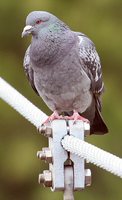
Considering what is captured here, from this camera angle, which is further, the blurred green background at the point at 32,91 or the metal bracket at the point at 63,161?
the blurred green background at the point at 32,91

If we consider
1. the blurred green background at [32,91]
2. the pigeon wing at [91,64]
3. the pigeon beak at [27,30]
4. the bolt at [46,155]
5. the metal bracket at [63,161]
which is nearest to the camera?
the metal bracket at [63,161]

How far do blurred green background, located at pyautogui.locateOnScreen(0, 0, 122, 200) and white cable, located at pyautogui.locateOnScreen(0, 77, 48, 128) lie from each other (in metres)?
6.24

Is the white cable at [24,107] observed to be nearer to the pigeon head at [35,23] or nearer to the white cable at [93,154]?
the white cable at [93,154]

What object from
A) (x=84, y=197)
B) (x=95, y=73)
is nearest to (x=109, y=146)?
(x=84, y=197)

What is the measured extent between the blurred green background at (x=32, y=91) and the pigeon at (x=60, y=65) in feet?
15.3

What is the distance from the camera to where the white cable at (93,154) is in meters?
3.87

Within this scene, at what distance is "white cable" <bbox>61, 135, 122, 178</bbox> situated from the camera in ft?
12.7

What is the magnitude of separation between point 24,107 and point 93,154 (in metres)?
0.69

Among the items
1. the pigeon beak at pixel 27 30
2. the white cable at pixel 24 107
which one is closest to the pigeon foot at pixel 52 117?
the white cable at pixel 24 107

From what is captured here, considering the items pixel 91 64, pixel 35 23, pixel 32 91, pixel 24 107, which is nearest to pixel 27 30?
pixel 35 23

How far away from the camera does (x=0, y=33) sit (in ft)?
38.6

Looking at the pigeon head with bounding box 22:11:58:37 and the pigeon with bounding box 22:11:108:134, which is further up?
the pigeon head with bounding box 22:11:58:37

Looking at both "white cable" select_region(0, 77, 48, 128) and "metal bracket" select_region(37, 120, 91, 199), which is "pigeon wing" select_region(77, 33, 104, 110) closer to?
"white cable" select_region(0, 77, 48, 128)

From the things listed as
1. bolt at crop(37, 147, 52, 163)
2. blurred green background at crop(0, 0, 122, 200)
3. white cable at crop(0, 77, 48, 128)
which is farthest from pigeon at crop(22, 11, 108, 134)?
blurred green background at crop(0, 0, 122, 200)
